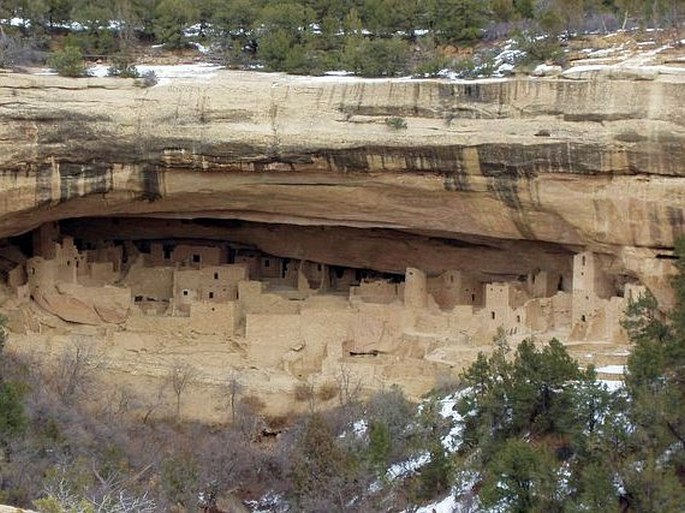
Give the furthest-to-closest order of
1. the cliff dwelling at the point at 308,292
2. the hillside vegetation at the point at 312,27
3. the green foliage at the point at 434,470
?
the hillside vegetation at the point at 312,27
the cliff dwelling at the point at 308,292
the green foliage at the point at 434,470

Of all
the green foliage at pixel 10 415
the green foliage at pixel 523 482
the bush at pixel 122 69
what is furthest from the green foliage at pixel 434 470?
the bush at pixel 122 69

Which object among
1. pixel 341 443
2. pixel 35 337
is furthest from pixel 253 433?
pixel 35 337

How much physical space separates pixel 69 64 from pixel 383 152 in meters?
4.37

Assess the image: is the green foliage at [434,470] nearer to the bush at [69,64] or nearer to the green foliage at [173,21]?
the bush at [69,64]

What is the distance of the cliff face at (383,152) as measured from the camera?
20172 mm

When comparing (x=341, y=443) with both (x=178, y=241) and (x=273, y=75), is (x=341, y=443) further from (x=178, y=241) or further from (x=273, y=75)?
(x=178, y=241)

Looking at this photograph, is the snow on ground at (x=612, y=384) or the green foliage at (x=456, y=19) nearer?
the snow on ground at (x=612, y=384)

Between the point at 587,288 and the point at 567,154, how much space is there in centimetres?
202

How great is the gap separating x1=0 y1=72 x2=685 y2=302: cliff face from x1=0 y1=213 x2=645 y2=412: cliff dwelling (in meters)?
→ 0.91

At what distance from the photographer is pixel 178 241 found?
25.9 m

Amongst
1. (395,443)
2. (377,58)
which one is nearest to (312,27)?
(377,58)

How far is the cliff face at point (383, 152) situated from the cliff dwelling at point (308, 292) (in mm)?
907

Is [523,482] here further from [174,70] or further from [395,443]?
[174,70]

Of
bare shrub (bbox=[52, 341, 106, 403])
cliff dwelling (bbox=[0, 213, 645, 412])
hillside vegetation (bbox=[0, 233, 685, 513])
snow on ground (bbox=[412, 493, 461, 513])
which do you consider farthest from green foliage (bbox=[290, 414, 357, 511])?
bare shrub (bbox=[52, 341, 106, 403])
